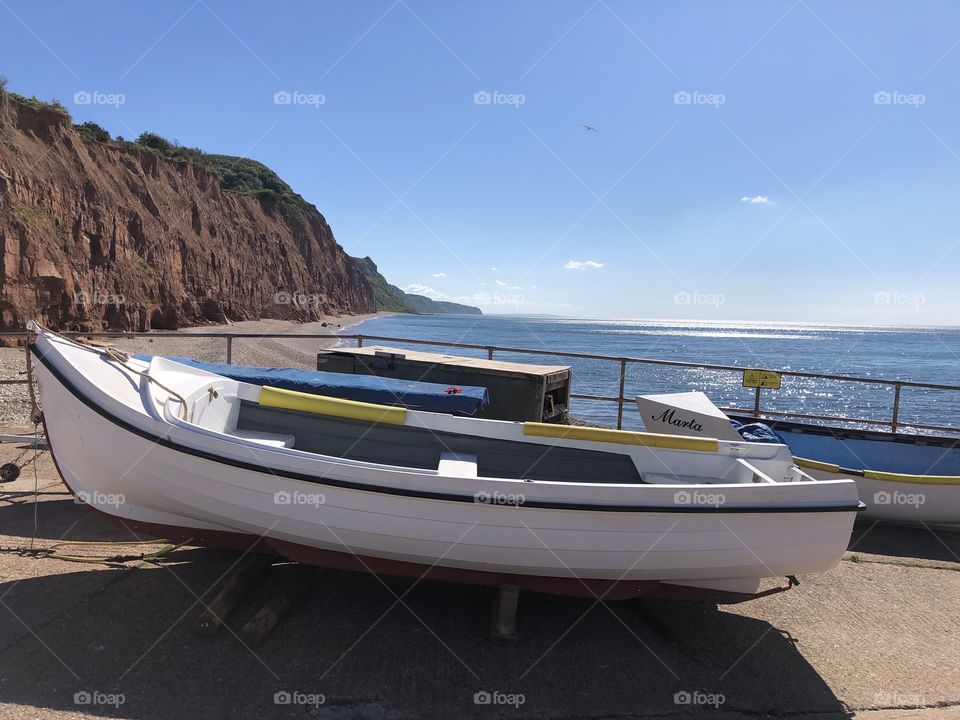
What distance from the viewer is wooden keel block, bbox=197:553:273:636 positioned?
3.42 m

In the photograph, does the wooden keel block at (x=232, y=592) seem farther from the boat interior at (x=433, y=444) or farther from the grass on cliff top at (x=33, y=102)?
the grass on cliff top at (x=33, y=102)

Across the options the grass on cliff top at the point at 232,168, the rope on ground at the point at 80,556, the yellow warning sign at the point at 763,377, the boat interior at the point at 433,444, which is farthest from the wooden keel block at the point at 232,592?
the grass on cliff top at the point at 232,168

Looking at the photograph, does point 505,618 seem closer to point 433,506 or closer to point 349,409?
point 433,506

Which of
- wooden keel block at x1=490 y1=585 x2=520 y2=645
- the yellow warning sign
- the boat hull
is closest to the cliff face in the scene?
wooden keel block at x1=490 y1=585 x2=520 y2=645

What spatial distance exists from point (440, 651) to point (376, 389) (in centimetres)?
255

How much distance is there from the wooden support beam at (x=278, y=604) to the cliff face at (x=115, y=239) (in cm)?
2363

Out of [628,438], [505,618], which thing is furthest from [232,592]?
[628,438]

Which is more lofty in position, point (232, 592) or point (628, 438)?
point (628, 438)

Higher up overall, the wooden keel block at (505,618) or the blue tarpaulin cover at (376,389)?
the blue tarpaulin cover at (376,389)

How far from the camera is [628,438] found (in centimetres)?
443

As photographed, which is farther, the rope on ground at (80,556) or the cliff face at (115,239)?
the cliff face at (115,239)

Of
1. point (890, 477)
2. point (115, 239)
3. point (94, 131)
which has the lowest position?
point (890, 477)

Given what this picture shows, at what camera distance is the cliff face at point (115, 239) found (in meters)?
23.5

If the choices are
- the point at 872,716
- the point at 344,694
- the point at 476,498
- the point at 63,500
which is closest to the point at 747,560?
the point at 872,716
